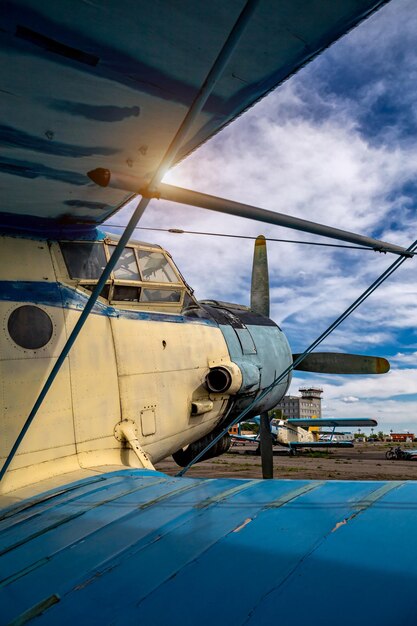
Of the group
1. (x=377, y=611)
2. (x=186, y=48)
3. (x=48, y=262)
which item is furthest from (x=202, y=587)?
(x=48, y=262)

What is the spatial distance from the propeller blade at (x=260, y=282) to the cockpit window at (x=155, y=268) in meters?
3.16

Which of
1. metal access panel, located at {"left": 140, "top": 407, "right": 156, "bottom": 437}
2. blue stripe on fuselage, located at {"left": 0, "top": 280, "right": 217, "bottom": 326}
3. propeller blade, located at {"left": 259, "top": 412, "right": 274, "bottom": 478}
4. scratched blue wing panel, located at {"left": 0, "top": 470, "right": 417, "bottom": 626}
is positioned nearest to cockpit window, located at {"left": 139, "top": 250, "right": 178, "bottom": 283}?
blue stripe on fuselage, located at {"left": 0, "top": 280, "right": 217, "bottom": 326}

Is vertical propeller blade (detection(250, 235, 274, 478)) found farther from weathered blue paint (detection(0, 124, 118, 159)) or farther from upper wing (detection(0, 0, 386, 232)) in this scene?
weathered blue paint (detection(0, 124, 118, 159))

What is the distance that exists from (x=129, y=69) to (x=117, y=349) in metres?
3.13

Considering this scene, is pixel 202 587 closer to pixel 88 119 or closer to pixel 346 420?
pixel 88 119

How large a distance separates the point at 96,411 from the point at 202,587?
2.76m

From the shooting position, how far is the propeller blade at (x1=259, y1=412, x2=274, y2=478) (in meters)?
8.16

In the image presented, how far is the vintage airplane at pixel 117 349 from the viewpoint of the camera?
5.57 feet

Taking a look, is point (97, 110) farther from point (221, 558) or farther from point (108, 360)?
point (108, 360)

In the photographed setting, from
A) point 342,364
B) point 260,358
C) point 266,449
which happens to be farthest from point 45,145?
point 342,364

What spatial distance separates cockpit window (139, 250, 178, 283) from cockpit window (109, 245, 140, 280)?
0.48ft

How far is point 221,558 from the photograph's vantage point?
197 centimetres

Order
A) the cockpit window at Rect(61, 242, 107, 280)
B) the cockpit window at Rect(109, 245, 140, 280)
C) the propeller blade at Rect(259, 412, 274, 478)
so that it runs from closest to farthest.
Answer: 1. the cockpit window at Rect(61, 242, 107, 280)
2. the cockpit window at Rect(109, 245, 140, 280)
3. the propeller blade at Rect(259, 412, 274, 478)

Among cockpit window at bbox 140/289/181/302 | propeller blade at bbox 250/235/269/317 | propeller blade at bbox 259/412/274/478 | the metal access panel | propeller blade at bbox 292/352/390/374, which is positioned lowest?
propeller blade at bbox 259/412/274/478
